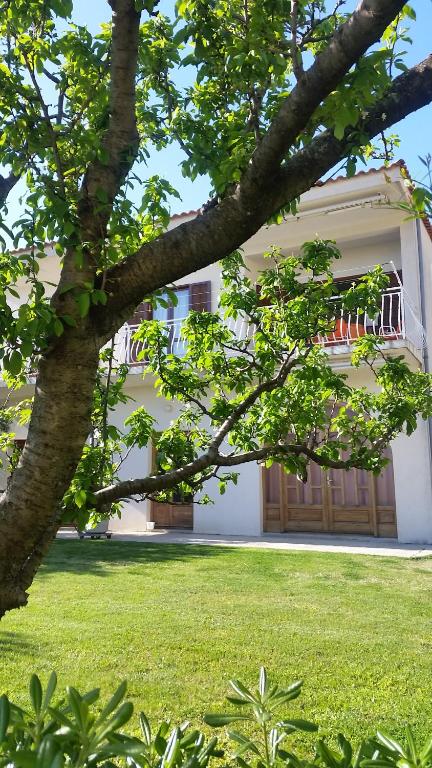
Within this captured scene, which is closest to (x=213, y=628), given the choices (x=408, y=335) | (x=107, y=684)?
(x=107, y=684)

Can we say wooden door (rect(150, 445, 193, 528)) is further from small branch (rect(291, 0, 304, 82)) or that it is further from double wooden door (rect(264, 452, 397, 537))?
small branch (rect(291, 0, 304, 82))

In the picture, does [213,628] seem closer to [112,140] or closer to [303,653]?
[303,653]

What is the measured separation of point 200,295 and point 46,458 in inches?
480

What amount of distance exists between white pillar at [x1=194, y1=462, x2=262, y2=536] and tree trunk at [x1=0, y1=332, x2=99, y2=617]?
1057 cm

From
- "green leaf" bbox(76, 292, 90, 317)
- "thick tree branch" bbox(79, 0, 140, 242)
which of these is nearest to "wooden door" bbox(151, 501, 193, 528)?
"thick tree branch" bbox(79, 0, 140, 242)

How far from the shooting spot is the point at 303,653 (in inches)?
185

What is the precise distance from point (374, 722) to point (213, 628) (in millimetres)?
2139

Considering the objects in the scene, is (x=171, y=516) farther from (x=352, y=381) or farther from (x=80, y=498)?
(x=80, y=498)

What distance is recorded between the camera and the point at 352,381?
1188cm

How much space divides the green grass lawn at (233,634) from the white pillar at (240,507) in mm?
3920

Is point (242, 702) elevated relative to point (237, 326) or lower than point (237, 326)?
lower

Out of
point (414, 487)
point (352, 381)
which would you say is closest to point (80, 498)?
point (414, 487)

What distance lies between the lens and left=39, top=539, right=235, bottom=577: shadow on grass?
8359 millimetres

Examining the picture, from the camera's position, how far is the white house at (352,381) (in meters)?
11.1
